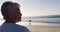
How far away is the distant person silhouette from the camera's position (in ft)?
2.42

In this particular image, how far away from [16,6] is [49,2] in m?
5.09

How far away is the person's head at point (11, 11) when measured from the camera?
0.75 m

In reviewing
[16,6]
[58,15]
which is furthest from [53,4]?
[16,6]

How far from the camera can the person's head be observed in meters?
0.75

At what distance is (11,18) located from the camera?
77 cm

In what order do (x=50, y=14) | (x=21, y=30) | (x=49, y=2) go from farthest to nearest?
(x=50, y=14) → (x=49, y=2) → (x=21, y=30)

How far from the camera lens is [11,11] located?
752mm

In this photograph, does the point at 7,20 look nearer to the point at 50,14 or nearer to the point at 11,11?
the point at 11,11

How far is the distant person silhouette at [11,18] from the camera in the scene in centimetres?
74

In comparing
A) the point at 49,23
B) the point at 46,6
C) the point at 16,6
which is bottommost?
the point at 49,23

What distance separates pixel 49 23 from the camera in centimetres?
562

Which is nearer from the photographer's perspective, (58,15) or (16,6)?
(16,6)

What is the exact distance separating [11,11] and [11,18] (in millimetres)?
37

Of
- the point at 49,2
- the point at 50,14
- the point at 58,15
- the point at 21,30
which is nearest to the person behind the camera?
the point at 21,30
